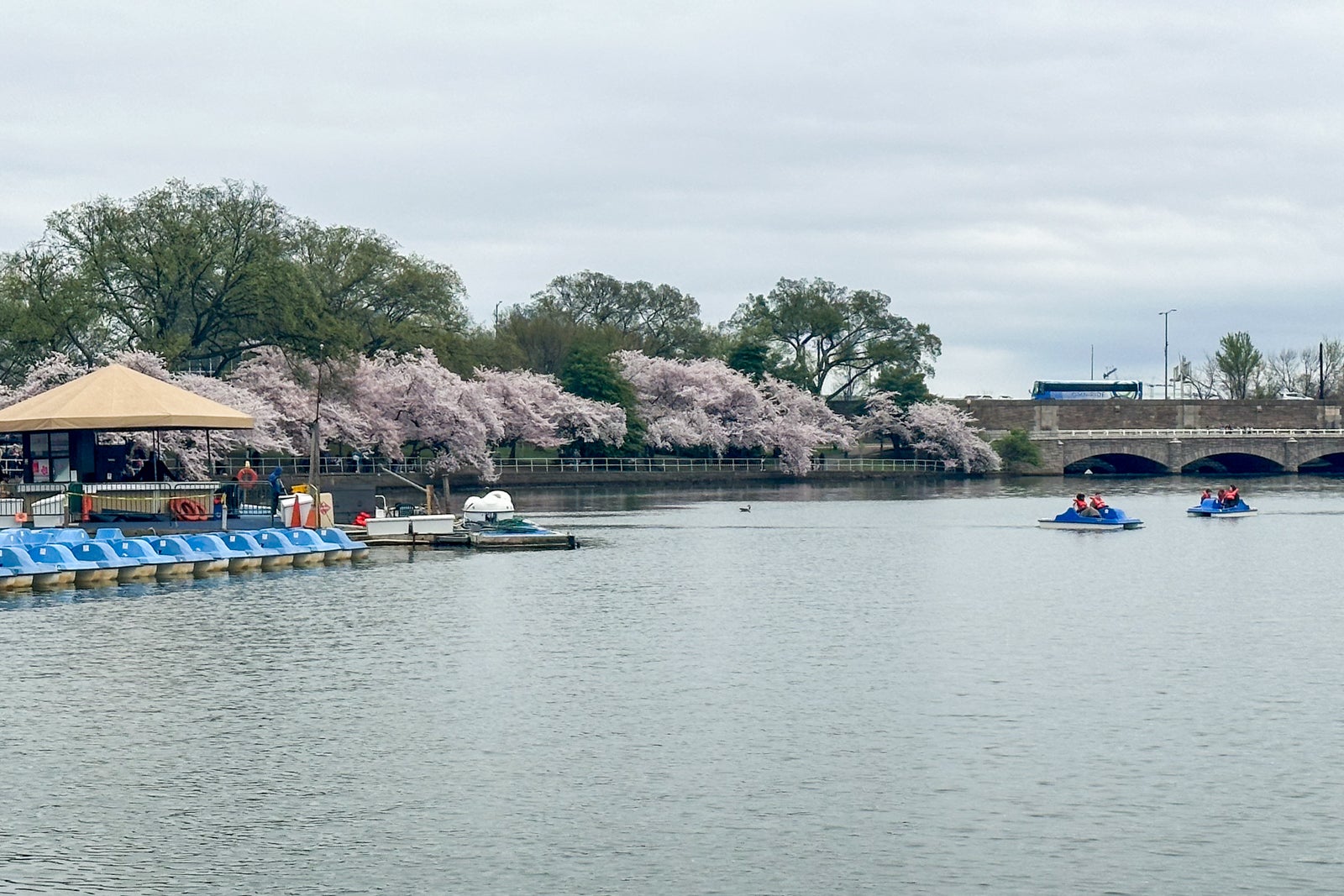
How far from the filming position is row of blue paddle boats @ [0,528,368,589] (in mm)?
45969

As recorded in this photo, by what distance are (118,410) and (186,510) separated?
3880 mm

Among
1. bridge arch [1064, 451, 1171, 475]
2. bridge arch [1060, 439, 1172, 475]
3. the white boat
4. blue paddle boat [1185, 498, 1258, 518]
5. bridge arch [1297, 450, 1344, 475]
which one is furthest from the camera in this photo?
bridge arch [1297, 450, 1344, 475]

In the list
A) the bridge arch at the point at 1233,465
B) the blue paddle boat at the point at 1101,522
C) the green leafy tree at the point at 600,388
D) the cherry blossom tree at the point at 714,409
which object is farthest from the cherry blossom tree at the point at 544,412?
the bridge arch at the point at 1233,465

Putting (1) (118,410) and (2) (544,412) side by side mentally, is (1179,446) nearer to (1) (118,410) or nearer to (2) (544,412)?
(2) (544,412)

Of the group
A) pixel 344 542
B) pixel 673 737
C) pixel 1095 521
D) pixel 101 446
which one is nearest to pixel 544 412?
pixel 1095 521

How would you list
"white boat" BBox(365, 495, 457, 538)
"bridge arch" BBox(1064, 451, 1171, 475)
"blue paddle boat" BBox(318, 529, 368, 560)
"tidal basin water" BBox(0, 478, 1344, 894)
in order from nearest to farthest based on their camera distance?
1. "tidal basin water" BBox(0, 478, 1344, 894)
2. "blue paddle boat" BBox(318, 529, 368, 560)
3. "white boat" BBox(365, 495, 457, 538)
4. "bridge arch" BBox(1064, 451, 1171, 475)

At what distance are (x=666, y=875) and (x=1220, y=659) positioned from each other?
61.6 ft

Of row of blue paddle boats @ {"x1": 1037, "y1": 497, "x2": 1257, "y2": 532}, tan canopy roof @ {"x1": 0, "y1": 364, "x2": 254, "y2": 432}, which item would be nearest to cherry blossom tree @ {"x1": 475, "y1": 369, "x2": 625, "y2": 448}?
row of blue paddle boats @ {"x1": 1037, "y1": 497, "x2": 1257, "y2": 532}

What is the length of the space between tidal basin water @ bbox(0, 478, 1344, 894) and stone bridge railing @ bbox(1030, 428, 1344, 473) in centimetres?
10805

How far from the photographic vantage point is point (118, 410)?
5638 centimetres

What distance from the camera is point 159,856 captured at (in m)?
19.2

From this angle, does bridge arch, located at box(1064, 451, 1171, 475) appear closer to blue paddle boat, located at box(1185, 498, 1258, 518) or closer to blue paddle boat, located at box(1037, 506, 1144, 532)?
blue paddle boat, located at box(1185, 498, 1258, 518)

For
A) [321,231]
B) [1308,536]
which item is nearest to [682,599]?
[1308,536]

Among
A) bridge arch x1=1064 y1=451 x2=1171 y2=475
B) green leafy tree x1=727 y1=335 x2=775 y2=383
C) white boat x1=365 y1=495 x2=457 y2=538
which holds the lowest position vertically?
white boat x1=365 y1=495 x2=457 y2=538
